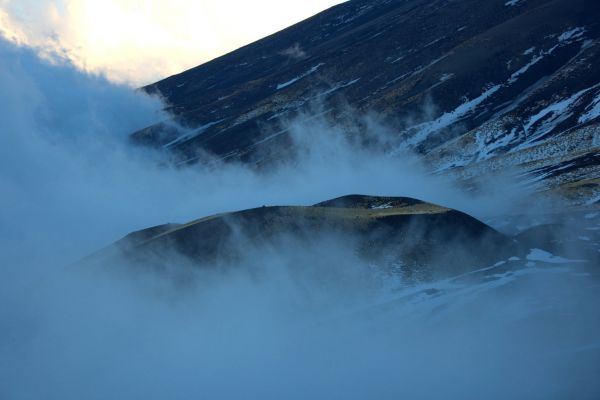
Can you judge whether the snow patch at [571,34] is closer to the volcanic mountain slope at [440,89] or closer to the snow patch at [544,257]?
the volcanic mountain slope at [440,89]

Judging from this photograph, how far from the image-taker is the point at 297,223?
220 feet

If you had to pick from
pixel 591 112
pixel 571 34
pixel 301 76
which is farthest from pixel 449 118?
pixel 301 76

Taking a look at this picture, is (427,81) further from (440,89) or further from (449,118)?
(449,118)

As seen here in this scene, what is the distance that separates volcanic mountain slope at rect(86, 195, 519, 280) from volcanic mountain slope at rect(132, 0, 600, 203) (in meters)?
17.3

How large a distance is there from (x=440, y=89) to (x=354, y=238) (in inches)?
2705

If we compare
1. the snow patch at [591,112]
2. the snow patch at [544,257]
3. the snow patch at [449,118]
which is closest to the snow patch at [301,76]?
the snow patch at [449,118]

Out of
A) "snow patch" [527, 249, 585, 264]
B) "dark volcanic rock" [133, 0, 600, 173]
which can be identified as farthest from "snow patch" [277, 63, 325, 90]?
"snow patch" [527, 249, 585, 264]

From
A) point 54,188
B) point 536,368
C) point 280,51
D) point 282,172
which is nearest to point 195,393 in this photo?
point 536,368

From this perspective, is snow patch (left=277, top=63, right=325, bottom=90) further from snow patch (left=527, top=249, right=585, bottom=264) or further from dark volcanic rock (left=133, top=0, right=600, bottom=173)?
snow patch (left=527, top=249, right=585, bottom=264)

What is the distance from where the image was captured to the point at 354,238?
65.1m

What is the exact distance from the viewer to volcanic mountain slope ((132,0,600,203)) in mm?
103875

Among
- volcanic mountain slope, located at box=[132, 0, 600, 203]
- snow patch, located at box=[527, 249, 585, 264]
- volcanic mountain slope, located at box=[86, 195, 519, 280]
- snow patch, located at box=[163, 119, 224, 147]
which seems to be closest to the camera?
snow patch, located at box=[527, 249, 585, 264]

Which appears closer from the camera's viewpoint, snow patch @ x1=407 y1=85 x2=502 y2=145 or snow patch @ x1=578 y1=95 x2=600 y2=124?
snow patch @ x1=578 y1=95 x2=600 y2=124

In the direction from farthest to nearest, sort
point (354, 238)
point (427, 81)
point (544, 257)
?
point (427, 81), point (354, 238), point (544, 257)
